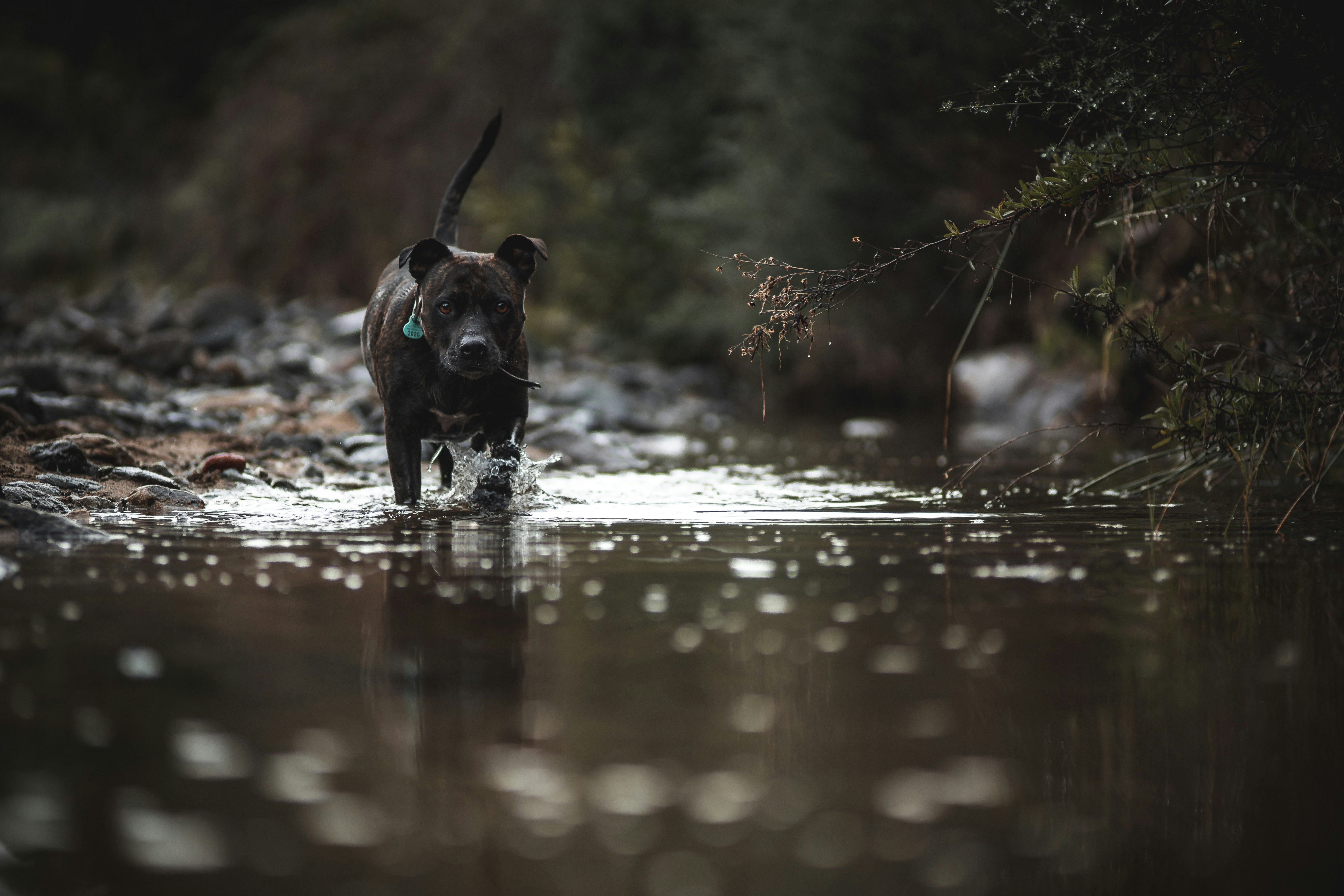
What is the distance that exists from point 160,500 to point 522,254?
2.04m

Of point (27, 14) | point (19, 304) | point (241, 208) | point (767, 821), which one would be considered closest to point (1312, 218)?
point (767, 821)

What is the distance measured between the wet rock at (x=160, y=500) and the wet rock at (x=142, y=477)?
0.25m

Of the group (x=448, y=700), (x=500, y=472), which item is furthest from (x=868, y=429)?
(x=448, y=700)

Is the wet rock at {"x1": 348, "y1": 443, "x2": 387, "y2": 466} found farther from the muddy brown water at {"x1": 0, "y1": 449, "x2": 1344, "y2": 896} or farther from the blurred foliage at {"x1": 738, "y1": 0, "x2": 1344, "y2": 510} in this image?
the blurred foliage at {"x1": 738, "y1": 0, "x2": 1344, "y2": 510}

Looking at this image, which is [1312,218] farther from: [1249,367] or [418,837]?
[418,837]

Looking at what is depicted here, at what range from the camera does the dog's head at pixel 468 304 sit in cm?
527

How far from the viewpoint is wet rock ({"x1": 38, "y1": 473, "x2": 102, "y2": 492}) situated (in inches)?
214

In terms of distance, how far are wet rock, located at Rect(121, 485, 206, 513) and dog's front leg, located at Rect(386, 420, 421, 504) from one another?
869 millimetres

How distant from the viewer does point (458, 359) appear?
5246 mm

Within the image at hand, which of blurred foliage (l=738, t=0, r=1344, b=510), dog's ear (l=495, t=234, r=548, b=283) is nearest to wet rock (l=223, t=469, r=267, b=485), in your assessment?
dog's ear (l=495, t=234, r=548, b=283)

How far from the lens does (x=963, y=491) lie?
5.98 m

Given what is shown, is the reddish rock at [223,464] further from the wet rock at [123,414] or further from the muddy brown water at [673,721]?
the muddy brown water at [673,721]

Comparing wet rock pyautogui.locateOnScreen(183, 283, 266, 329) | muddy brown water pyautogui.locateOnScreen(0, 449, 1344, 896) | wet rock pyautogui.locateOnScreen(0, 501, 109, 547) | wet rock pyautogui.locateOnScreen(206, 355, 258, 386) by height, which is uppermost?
wet rock pyautogui.locateOnScreen(183, 283, 266, 329)

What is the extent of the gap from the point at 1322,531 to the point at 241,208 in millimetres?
40239
